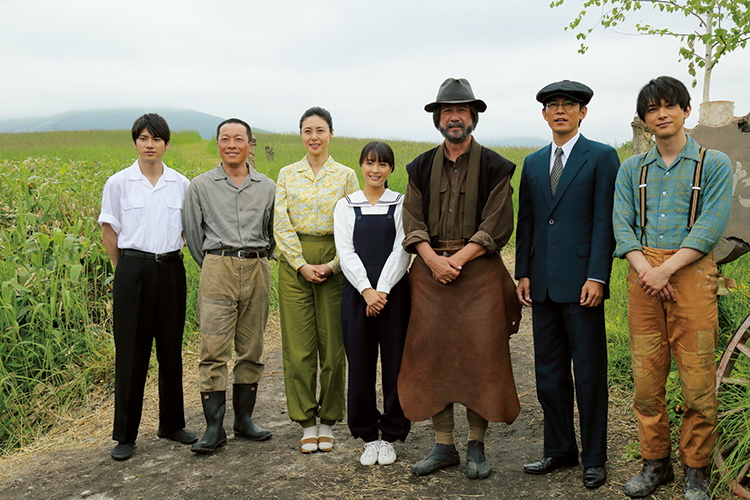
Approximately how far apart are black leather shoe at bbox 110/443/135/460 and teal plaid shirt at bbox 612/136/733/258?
3189 mm

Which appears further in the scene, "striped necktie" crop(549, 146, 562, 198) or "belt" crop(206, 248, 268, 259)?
"belt" crop(206, 248, 268, 259)

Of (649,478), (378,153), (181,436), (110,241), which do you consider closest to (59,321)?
(110,241)

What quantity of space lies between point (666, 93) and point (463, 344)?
163 centimetres

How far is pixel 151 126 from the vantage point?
12.2ft

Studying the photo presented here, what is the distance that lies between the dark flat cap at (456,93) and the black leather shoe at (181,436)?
2685 mm

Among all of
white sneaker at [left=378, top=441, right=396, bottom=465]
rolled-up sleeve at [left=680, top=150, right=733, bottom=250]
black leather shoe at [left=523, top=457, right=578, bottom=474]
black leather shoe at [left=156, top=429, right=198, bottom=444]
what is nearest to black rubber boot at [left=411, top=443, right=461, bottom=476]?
white sneaker at [left=378, top=441, right=396, bottom=465]

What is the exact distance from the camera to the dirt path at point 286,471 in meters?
3.11

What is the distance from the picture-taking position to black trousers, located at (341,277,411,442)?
3430mm

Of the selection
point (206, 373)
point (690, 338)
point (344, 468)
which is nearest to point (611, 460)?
point (690, 338)

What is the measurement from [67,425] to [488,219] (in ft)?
12.1

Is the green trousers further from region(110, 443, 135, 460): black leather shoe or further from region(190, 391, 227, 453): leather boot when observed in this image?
region(110, 443, 135, 460): black leather shoe

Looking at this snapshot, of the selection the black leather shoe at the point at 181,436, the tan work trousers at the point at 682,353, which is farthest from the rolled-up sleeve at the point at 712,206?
the black leather shoe at the point at 181,436

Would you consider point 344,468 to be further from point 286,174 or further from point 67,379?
point 67,379

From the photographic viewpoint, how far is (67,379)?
195 inches
